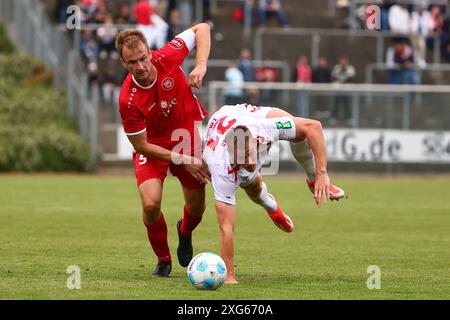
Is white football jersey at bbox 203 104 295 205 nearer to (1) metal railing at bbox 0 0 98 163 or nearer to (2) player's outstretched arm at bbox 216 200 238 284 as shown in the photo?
(2) player's outstretched arm at bbox 216 200 238 284

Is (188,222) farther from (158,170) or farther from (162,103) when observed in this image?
(162,103)

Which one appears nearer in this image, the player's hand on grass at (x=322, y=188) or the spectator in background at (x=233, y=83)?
the player's hand on grass at (x=322, y=188)

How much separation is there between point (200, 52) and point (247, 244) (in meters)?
3.93

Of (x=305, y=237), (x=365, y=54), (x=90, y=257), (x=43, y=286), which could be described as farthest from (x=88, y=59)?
(x=43, y=286)

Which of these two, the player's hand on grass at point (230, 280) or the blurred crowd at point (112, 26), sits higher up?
the blurred crowd at point (112, 26)

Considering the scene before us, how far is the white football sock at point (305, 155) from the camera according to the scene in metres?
12.0

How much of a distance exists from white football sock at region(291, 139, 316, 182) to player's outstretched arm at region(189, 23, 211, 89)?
1350 mm

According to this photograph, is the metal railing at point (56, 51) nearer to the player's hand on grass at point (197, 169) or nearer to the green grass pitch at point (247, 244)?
the green grass pitch at point (247, 244)

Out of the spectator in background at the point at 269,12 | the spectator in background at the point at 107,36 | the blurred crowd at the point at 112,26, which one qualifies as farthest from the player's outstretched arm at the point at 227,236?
the spectator in background at the point at 269,12

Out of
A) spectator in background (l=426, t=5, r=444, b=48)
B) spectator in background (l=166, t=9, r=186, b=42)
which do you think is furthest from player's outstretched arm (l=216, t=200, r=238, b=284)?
spectator in background (l=426, t=5, r=444, b=48)

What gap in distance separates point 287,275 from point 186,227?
133 centimetres

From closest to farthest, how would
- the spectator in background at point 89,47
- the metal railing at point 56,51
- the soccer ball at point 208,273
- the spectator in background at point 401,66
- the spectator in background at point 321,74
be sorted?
1. the soccer ball at point 208,273
2. the metal railing at point 56,51
3. the spectator in background at point 321,74
4. the spectator in background at point 89,47
5. the spectator in background at point 401,66

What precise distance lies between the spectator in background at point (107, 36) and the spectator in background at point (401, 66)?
8.27 meters

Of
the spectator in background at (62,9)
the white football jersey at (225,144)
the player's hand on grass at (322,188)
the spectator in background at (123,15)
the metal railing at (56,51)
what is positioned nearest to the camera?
the player's hand on grass at (322,188)
